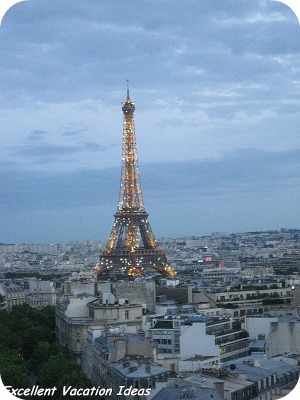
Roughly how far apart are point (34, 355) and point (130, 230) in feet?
120

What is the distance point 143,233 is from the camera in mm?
63188

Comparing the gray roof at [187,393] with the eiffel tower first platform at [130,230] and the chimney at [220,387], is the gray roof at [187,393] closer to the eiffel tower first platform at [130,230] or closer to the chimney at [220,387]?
the chimney at [220,387]

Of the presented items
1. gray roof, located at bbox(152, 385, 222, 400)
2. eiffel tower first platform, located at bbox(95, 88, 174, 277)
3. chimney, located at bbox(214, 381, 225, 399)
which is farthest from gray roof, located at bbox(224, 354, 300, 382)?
eiffel tower first platform, located at bbox(95, 88, 174, 277)

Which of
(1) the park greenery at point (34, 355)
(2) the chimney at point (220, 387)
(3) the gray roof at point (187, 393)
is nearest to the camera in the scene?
(3) the gray roof at point (187, 393)

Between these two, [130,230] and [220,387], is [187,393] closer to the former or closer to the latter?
[220,387]

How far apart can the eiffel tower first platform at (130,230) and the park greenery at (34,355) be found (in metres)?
20.4

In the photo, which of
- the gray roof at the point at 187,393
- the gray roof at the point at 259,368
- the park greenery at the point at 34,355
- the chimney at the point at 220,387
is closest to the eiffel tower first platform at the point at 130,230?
the park greenery at the point at 34,355

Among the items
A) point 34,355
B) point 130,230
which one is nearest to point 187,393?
point 34,355

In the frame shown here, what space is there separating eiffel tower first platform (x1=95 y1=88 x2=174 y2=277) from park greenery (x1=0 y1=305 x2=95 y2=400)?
66.8ft

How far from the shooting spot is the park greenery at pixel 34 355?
18.8m

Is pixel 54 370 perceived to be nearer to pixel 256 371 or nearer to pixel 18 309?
pixel 256 371

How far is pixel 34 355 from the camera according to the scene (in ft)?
86.8

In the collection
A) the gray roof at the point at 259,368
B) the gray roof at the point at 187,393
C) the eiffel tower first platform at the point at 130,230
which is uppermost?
the eiffel tower first platform at the point at 130,230

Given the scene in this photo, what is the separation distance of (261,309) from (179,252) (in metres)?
81.9
